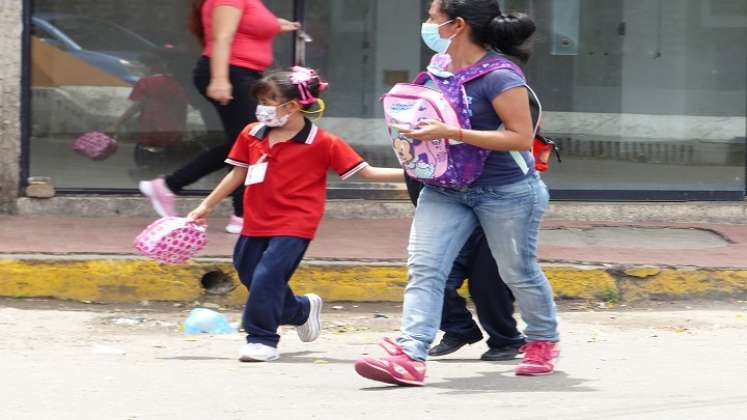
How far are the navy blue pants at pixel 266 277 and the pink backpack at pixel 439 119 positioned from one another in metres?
0.86

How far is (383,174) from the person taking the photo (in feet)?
20.9

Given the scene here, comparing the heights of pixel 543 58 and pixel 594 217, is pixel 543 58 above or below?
above

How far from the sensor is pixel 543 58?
10.2m

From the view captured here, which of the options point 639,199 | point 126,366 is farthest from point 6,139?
point 639,199

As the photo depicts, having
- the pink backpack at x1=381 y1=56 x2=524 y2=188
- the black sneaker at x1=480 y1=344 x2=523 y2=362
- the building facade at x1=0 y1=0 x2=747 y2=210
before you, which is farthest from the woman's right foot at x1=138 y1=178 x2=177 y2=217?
the pink backpack at x1=381 y1=56 x2=524 y2=188

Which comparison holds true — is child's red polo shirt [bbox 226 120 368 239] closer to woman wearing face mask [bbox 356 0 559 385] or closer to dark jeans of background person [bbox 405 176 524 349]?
dark jeans of background person [bbox 405 176 524 349]

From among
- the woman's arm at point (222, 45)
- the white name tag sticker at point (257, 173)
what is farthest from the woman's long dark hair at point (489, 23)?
the woman's arm at point (222, 45)

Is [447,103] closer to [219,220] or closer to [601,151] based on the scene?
[219,220]

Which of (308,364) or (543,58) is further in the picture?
(543,58)

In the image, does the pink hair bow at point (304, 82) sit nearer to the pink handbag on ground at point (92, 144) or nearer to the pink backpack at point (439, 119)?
the pink backpack at point (439, 119)

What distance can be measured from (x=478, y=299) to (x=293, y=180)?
98 centimetres

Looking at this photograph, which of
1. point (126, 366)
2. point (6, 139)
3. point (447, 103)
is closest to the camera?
point (447, 103)

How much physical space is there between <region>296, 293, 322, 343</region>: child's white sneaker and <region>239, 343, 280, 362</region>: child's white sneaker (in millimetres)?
362

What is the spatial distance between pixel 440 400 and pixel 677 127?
5.37 meters
